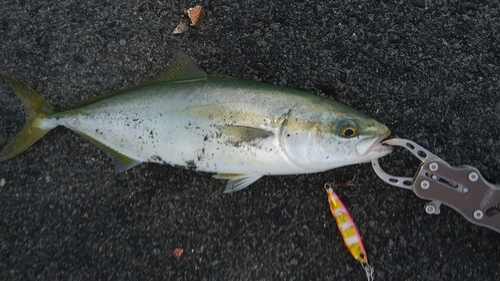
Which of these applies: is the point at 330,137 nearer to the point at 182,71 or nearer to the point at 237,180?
the point at 237,180

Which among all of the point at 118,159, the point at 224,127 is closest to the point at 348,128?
the point at 224,127

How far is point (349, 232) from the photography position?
8.12 feet

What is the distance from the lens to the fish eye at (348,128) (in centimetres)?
225

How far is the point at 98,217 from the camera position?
2.67 metres

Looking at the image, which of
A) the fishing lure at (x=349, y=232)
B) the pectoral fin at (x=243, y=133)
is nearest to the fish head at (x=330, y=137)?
the pectoral fin at (x=243, y=133)

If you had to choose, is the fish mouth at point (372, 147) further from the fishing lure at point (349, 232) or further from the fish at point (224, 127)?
the fishing lure at point (349, 232)

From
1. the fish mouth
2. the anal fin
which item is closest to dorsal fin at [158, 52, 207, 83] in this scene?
the anal fin

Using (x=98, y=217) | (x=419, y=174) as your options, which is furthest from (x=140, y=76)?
(x=419, y=174)

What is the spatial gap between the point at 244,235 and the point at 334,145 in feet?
2.80

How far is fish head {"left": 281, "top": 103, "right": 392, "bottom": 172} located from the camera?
226 cm

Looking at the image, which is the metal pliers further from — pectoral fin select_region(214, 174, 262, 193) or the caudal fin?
the caudal fin

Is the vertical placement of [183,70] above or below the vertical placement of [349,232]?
above

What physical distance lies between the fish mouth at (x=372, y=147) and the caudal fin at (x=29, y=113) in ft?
6.51

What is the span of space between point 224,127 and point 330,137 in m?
0.62
